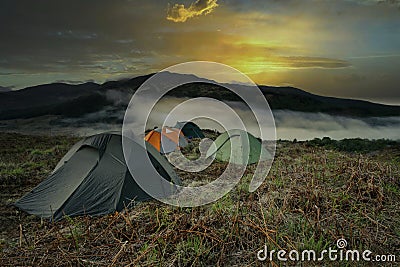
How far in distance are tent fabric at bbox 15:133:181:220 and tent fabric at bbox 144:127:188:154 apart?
8.83 m

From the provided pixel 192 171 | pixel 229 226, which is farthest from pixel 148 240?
pixel 192 171

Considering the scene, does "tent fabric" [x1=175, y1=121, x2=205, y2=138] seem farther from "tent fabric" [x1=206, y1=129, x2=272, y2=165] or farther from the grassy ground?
the grassy ground

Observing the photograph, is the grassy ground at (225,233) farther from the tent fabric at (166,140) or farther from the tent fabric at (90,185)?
the tent fabric at (166,140)

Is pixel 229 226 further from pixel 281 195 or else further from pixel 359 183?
pixel 359 183

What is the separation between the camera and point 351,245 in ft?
15.4

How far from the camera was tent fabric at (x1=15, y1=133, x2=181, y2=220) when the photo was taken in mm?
7406

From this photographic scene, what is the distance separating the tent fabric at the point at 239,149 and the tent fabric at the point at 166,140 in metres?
3.90

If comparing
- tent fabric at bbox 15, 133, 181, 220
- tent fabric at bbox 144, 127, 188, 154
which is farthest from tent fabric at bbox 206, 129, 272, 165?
tent fabric at bbox 15, 133, 181, 220

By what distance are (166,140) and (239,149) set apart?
5.63 metres

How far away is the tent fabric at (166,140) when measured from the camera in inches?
690

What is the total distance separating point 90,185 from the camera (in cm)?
757

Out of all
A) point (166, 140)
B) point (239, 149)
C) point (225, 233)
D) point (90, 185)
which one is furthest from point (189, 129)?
point (225, 233)

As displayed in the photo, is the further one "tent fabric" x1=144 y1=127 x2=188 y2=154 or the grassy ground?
"tent fabric" x1=144 y1=127 x2=188 y2=154

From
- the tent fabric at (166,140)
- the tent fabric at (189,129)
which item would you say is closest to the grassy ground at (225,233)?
the tent fabric at (166,140)
